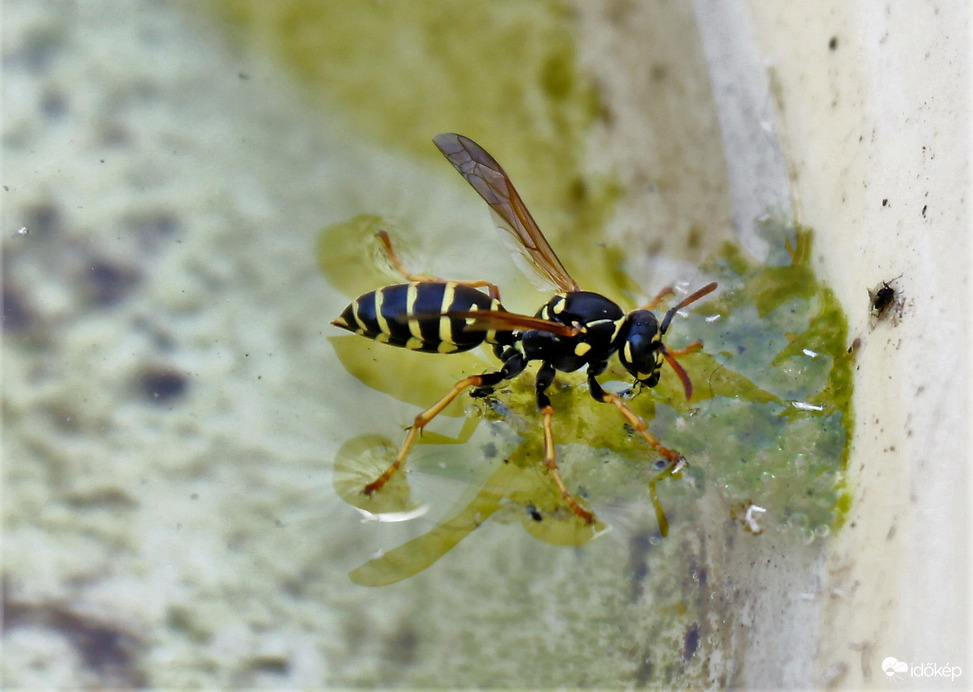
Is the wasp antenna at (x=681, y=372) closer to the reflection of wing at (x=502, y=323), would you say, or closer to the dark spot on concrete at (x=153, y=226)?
the reflection of wing at (x=502, y=323)

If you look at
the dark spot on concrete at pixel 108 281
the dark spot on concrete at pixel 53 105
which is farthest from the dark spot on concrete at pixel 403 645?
the dark spot on concrete at pixel 53 105

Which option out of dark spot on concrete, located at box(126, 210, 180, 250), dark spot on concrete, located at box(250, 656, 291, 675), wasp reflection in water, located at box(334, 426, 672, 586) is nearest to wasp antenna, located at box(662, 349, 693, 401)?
wasp reflection in water, located at box(334, 426, 672, 586)

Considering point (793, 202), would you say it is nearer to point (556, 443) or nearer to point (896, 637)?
point (556, 443)

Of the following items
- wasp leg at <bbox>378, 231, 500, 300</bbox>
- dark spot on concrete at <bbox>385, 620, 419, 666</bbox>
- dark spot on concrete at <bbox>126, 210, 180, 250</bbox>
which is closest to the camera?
dark spot on concrete at <bbox>385, 620, 419, 666</bbox>

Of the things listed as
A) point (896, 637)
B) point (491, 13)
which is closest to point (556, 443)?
point (896, 637)

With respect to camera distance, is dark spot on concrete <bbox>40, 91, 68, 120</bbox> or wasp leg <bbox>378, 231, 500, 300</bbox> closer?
dark spot on concrete <bbox>40, 91, 68, 120</bbox>

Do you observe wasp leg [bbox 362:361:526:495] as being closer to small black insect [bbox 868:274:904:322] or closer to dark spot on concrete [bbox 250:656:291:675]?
dark spot on concrete [bbox 250:656:291:675]
